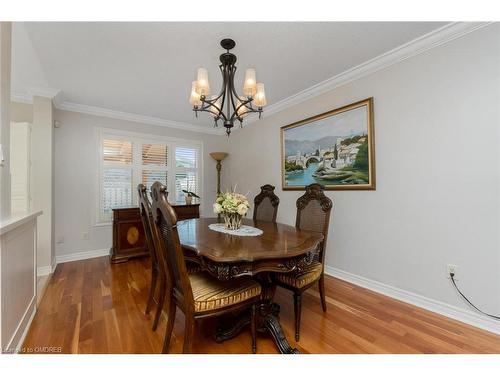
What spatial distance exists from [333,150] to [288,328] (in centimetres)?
192

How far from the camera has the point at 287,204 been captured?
3.29m

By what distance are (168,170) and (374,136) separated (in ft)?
11.2

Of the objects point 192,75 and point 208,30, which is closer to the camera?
point 208,30

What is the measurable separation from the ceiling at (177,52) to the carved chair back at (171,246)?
141cm

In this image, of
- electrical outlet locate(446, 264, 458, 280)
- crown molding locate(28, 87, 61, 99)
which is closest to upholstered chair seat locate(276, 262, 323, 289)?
electrical outlet locate(446, 264, 458, 280)

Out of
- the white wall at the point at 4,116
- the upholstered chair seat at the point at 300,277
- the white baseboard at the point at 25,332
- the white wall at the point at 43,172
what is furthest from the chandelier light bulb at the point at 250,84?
the white wall at the point at 43,172

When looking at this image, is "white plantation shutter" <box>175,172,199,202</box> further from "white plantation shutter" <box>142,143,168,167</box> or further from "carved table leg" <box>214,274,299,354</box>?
"carved table leg" <box>214,274,299,354</box>

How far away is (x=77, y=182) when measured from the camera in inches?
134

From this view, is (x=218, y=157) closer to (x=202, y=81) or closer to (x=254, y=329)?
(x=202, y=81)

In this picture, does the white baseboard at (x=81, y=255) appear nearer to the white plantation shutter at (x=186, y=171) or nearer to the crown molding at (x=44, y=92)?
the white plantation shutter at (x=186, y=171)

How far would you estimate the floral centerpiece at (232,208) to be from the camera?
6.27ft

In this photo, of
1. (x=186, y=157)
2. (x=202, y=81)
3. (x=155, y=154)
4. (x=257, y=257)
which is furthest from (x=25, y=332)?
(x=186, y=157)
